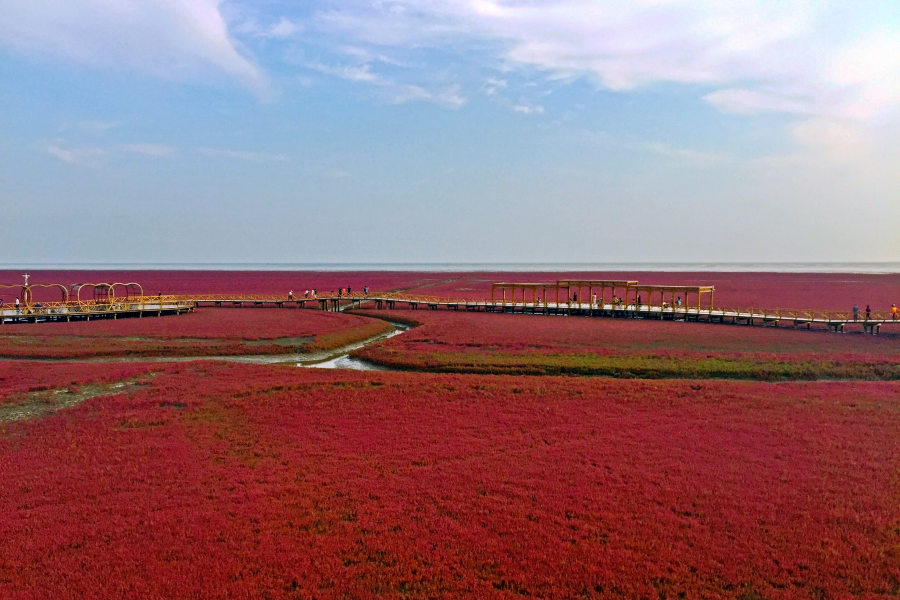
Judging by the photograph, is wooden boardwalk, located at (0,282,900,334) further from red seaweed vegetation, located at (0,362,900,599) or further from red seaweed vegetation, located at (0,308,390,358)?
red seaweed vegetation, located at (0,362,900,599)

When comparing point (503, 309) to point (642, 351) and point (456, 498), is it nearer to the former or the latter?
point (642, 351)

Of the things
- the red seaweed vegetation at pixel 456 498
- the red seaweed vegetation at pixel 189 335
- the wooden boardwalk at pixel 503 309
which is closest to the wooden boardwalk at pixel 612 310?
the wooden boardwalk at pixel 503 309

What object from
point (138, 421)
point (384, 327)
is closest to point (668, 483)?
point (138, 421)

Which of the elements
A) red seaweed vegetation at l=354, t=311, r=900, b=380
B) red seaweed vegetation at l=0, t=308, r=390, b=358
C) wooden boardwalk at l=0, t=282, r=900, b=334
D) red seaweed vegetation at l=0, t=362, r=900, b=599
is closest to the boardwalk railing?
wooden boardwalk at l=0, t=282, r=900, b=334

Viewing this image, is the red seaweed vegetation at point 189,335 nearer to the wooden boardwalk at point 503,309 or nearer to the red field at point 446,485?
the wooden boardwalk at point 503,309

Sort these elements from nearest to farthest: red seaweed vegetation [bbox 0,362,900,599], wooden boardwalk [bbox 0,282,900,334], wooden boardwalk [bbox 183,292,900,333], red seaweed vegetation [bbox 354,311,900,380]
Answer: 1. red seaweed vegetation [bbox 0,362,900,599]
2. red seaweed vegetation [bbox 354,311,900,380]
3. wooden boardwalk [bbox 183,292,900,333]
4. wooden boardwalk [bbox 0,282,900,334]

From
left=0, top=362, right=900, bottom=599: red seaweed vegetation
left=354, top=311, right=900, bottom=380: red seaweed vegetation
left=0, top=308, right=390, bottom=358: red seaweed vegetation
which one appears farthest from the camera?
left=0, top=308, right=390, bottom=358: red seaweed vegetation
